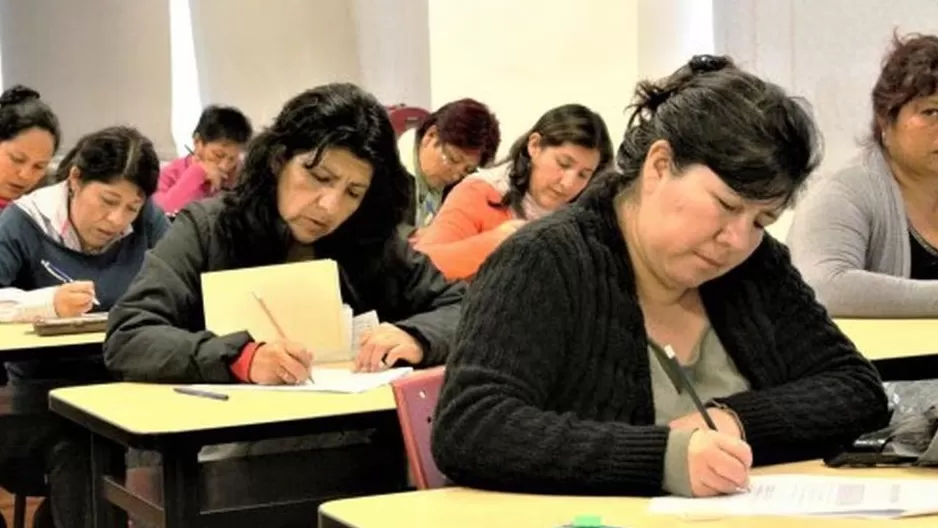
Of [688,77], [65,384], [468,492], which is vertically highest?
[688,77]

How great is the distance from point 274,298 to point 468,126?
2.80 m

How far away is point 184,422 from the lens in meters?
2.48

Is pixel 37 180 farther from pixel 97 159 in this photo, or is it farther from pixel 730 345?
pixel 730 345

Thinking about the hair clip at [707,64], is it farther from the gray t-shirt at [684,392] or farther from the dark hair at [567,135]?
the dark hair at [567,135]

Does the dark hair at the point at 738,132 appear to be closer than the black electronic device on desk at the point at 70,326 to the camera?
Yes

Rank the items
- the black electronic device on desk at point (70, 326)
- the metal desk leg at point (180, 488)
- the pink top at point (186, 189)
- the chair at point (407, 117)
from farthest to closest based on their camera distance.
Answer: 1. the pink top at point (186, 189)
2. the chair at point (407, 117)
3. the black electronic device on desk at point (70, 326)
4. the metal desk leg at point (180, 488)

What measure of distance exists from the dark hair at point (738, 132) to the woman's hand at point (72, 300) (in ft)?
7.50

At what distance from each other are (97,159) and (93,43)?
11.9ft

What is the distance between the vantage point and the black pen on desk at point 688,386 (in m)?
2.11

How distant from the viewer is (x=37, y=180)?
17.1ft

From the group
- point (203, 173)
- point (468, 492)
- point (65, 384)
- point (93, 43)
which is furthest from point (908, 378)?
point (93, 43)

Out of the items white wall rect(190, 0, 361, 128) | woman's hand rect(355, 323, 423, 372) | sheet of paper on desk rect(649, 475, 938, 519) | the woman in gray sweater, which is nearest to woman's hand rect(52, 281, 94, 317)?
woman's hand rect(355, 323, 423, 372)

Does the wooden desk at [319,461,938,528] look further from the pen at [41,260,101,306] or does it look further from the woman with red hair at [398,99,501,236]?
the woman with red hair at [398,99,501,236]

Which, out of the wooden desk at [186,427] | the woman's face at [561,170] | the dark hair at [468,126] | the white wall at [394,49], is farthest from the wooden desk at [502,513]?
the white wall at [394,49]
